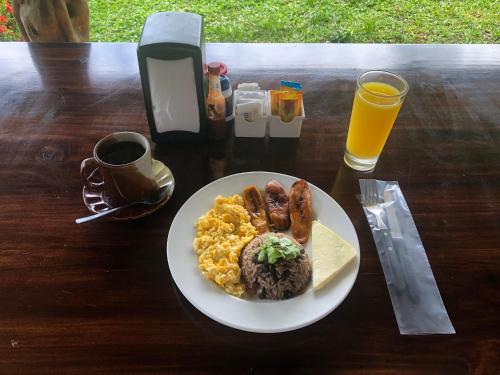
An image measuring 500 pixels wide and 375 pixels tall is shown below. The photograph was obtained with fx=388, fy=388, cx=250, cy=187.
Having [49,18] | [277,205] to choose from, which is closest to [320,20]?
[49,18]

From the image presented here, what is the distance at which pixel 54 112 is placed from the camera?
1289 mm

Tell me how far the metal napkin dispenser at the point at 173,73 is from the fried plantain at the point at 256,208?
0.27 meters

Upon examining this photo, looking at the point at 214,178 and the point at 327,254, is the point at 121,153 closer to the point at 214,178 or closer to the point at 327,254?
the point at 214,178

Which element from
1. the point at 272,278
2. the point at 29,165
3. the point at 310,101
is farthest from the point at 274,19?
the point at 272,278

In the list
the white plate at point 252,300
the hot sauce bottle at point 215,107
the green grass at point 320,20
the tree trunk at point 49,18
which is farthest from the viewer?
the green grass at point 320,20

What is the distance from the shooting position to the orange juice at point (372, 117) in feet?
3.40

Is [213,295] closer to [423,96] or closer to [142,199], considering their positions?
[142,199]

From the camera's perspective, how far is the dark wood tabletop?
77 cm

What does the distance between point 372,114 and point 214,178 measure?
47 centimetres

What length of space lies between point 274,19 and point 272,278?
2757 millimetres

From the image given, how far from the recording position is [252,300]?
0.84m

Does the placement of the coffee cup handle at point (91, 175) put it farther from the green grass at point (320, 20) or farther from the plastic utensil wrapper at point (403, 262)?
the green grass at point (320, 20)

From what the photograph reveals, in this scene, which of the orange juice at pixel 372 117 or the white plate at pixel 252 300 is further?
the orange juice at pixel 372 117

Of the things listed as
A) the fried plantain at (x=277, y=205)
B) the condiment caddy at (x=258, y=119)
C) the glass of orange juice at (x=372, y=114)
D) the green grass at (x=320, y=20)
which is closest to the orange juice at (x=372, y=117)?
the glass of orange juice at (x=372, y=114)
